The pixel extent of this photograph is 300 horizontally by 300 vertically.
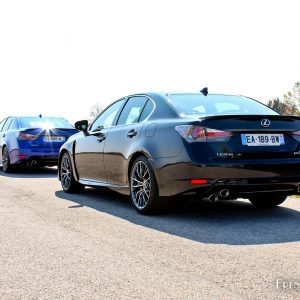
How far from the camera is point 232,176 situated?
19.4 ft

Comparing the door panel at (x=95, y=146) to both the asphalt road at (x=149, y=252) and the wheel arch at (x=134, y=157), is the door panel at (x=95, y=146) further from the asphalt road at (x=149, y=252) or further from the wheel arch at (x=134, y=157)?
the wheel arch at (x=134, y=157)

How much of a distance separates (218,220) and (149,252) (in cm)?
182

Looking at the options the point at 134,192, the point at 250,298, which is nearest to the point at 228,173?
the point at 134,192

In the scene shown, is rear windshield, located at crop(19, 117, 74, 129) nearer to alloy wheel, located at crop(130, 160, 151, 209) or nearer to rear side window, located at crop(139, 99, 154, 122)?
rear side window, located at crop(139, 99, 154, 122)

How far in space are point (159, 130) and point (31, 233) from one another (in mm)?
1817

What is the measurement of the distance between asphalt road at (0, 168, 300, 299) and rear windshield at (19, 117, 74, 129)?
21.9ft

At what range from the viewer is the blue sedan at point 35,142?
45.0 ft

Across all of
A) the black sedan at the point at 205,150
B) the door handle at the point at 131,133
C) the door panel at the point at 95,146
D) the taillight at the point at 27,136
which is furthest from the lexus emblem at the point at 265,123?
the taillight at the point at 27,136

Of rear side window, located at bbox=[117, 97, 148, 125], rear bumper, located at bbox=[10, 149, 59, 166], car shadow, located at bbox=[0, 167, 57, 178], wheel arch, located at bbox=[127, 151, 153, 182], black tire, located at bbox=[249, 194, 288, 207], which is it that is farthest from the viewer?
rear bumper, located at bbox=[10, 149, 59, 166]

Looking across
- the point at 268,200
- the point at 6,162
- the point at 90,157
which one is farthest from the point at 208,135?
the point at 6,162

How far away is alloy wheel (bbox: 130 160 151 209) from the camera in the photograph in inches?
260

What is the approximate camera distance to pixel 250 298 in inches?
132

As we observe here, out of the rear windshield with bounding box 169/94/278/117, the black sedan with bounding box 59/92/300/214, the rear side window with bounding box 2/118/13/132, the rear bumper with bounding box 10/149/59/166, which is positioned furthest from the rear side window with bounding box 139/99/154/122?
the rear side window with bounding box 2/118/13/132

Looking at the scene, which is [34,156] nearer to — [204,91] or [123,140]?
[123,140]
